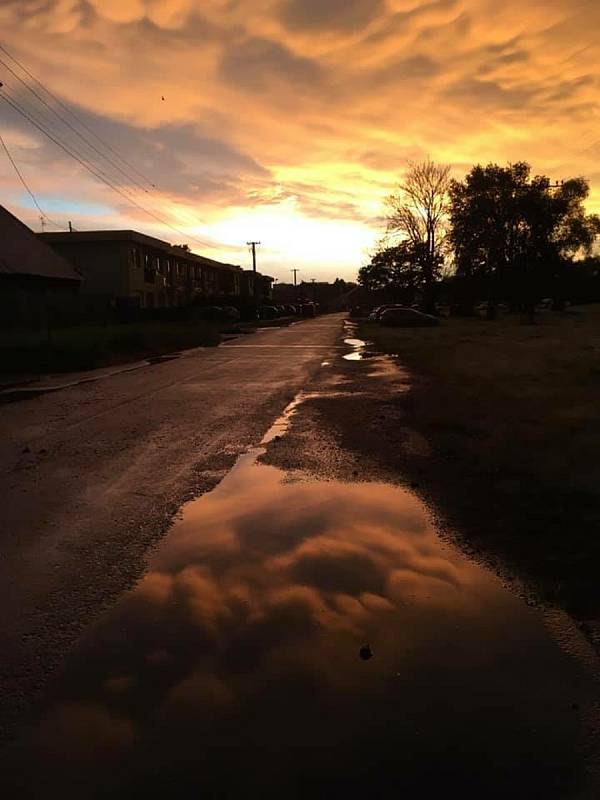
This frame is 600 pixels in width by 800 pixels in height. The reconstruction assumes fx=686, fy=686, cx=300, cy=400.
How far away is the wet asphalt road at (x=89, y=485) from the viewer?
3992 mm

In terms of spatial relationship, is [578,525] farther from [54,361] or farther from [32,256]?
[32,256]

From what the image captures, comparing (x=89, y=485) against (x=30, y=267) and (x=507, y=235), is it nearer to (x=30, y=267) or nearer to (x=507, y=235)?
(x=30, y=267)

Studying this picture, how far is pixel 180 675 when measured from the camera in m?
3.42

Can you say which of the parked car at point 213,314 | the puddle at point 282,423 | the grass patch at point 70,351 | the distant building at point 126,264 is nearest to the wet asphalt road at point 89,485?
the puddle at point 282,423

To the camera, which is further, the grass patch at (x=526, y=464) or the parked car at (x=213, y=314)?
the parked car at (x=213, y=314)

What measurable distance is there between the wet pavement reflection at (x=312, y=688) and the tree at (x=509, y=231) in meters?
49.4

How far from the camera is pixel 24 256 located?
1372 inches

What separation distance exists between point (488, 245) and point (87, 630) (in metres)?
57.7

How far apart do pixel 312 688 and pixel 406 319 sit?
5129cm

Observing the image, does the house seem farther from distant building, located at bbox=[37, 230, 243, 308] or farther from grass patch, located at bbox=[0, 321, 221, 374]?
grass patch, located at bbox=[0, 321, 221, 374]

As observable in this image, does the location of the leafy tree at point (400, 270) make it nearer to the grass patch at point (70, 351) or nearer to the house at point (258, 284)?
the house at point (258, 284)

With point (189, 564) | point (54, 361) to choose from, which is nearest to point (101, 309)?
point (54, 361)

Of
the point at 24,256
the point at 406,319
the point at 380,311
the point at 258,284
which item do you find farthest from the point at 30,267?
the point at 258,284

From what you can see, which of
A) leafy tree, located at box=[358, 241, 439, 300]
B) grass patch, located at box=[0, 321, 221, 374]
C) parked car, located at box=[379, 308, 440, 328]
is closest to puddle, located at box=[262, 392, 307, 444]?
grass patch, located at box=[0, 321, 221, 374]
